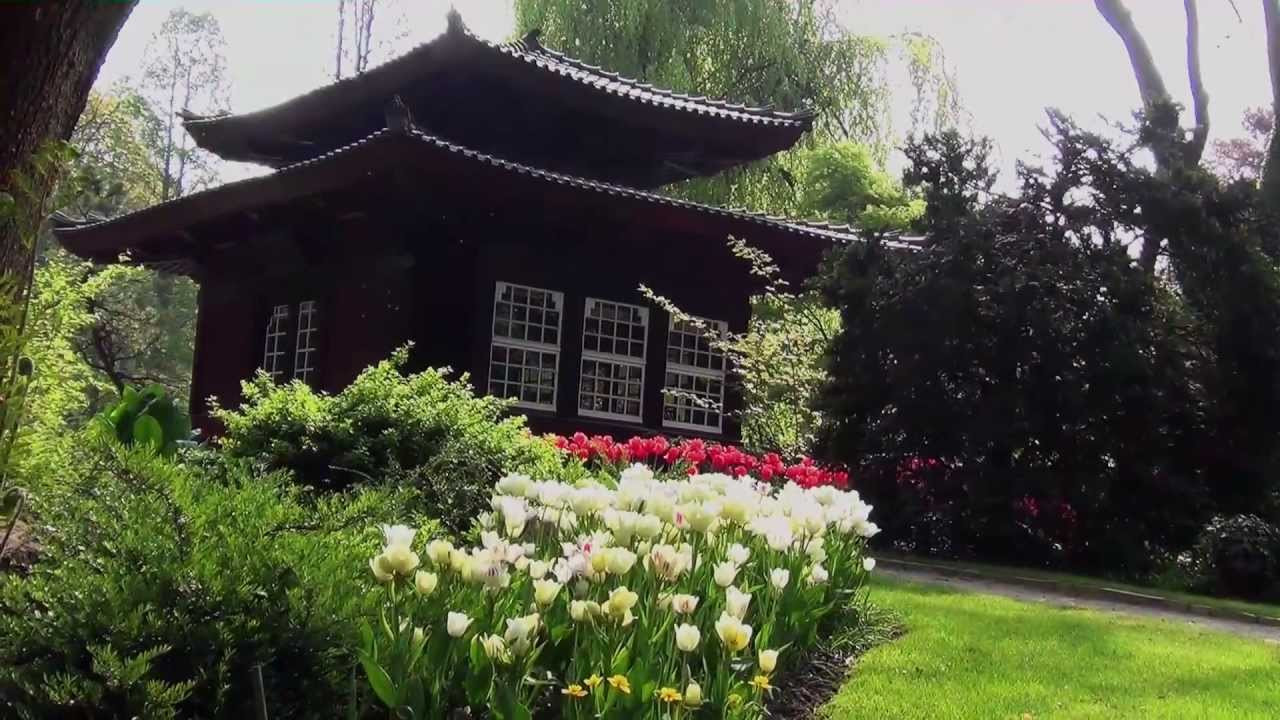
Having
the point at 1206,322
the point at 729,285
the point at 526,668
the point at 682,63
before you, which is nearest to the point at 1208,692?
the point at 526,668

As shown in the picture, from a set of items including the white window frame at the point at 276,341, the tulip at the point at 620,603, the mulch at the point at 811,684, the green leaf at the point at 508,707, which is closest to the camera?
the green leaf at the point at 508,707

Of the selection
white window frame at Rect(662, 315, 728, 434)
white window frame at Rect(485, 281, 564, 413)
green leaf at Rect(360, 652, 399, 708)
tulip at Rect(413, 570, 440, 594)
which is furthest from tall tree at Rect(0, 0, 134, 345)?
white window frame at Rect(662, 315, 728, 434)

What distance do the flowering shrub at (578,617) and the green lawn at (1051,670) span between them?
2.55 feet

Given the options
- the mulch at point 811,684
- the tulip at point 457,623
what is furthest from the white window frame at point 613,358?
the tulip at point 457,623

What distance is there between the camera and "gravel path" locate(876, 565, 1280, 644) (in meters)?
7.50

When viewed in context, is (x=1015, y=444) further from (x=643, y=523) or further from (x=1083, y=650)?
(x=643, y=523)

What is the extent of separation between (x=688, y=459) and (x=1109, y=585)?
145 inches

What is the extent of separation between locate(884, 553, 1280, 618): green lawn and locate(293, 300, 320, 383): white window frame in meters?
7.62

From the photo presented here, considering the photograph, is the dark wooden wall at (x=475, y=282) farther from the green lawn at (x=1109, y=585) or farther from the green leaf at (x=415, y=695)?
the green leaf at (x=415, y=695)

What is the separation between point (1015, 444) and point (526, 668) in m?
9.00

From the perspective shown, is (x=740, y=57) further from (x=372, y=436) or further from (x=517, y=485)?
(x=517, y=485)

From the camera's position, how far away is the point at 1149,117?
12.5 metres

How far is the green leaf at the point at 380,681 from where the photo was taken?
253 centimetres

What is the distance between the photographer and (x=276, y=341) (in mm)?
15156
